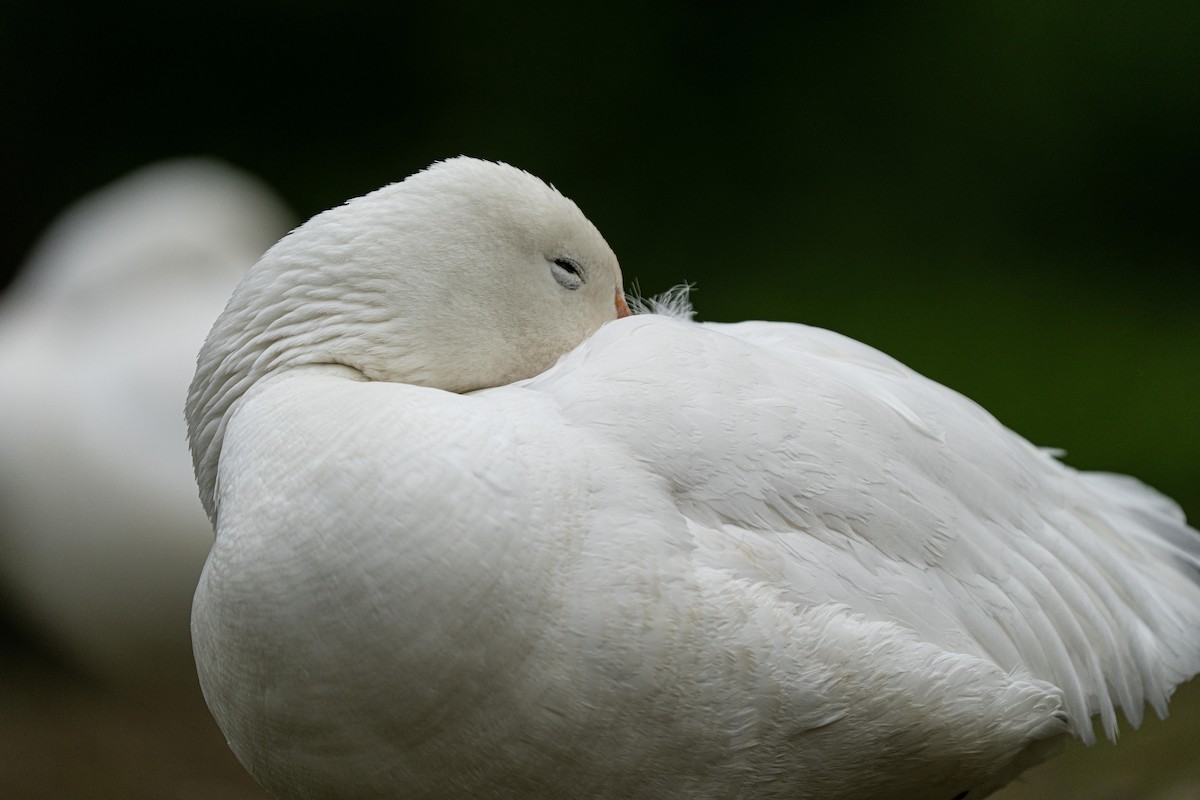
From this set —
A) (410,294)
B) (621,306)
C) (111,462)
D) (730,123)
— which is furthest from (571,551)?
(730,123)

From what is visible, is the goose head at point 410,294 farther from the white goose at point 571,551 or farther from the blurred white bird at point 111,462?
the blurred white bird at point 111,462

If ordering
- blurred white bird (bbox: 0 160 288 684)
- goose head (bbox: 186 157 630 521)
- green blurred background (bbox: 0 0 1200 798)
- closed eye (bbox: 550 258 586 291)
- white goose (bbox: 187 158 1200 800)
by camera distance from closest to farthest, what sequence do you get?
white goose (bbox: 187 158 1200 800) < goose head (bbox: 186 157 630 521) < closed eye (bbox: 550 258 586 291) < blurred white bird (bbox: 0 160 288 684) < green blurred background (bbox: 0 0 1200 798)

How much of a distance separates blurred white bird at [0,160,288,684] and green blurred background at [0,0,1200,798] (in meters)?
2.31

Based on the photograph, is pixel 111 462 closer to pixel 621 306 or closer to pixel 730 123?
pixel 621 306

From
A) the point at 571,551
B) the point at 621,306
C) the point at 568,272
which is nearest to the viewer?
the point at 571,551

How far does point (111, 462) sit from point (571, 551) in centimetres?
292

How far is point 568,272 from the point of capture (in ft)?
7.38

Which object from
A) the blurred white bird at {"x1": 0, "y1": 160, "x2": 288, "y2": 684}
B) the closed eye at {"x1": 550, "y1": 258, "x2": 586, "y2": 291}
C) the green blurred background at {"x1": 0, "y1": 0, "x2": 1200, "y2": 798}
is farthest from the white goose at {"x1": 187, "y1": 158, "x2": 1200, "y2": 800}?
the green blurred background at {"x1": 0, "y1": 0, "x2": 1200, "y2": 798}

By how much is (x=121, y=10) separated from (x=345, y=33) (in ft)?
3.69

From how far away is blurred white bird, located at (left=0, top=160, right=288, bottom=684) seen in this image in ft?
14.2

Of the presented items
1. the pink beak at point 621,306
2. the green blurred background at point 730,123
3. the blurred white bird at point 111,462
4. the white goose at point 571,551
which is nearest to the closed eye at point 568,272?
the white goose at point 571,551

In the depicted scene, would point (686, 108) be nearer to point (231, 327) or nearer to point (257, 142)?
point (257, 142)

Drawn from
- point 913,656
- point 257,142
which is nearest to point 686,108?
point 257,142

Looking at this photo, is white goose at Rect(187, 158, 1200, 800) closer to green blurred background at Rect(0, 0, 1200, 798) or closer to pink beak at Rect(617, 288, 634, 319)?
pink beak at Rect(617, 288, 634, 319)
